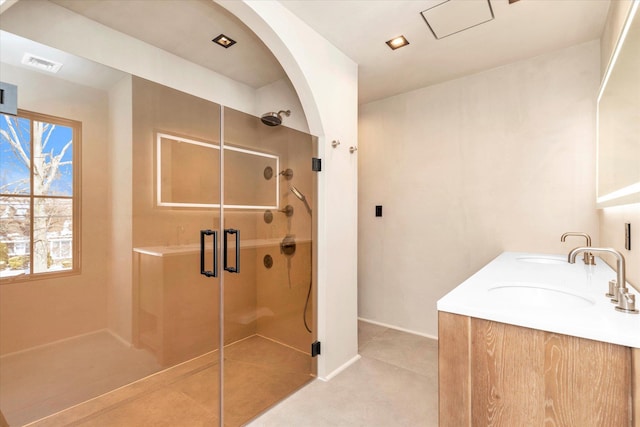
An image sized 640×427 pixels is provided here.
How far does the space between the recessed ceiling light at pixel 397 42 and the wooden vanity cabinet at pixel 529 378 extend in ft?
6.54

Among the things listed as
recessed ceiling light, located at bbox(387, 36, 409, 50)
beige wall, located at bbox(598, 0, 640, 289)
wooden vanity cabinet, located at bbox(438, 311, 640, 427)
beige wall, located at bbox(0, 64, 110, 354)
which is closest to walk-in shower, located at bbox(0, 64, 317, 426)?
beige wall, located at bbox(0, 64, 110, 354)

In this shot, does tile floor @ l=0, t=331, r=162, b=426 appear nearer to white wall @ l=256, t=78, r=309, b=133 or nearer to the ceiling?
the ceiling

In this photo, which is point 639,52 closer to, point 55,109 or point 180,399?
point 55,109

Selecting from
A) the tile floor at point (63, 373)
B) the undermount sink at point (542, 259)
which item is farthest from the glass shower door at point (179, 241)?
the undermount sink at point (542, 259)

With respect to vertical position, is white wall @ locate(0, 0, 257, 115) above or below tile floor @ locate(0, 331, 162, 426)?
above

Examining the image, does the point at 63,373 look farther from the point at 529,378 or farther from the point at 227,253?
the point at 529,378

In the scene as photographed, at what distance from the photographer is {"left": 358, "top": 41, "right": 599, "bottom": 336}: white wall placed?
7.93 feet

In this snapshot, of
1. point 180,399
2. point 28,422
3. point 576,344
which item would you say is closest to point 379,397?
point 180,399

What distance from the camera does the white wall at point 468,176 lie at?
242 cm

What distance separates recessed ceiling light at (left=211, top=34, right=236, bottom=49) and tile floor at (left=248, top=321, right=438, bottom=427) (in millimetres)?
2551

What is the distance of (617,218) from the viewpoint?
1.76 m

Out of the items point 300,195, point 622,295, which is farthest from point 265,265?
point 622,295

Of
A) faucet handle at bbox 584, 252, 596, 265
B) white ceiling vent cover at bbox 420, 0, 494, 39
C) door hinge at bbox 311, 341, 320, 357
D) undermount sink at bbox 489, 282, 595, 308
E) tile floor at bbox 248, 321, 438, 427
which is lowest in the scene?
tile floor at bbox 248, 321, 438, 427

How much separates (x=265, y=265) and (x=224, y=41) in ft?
5.47
